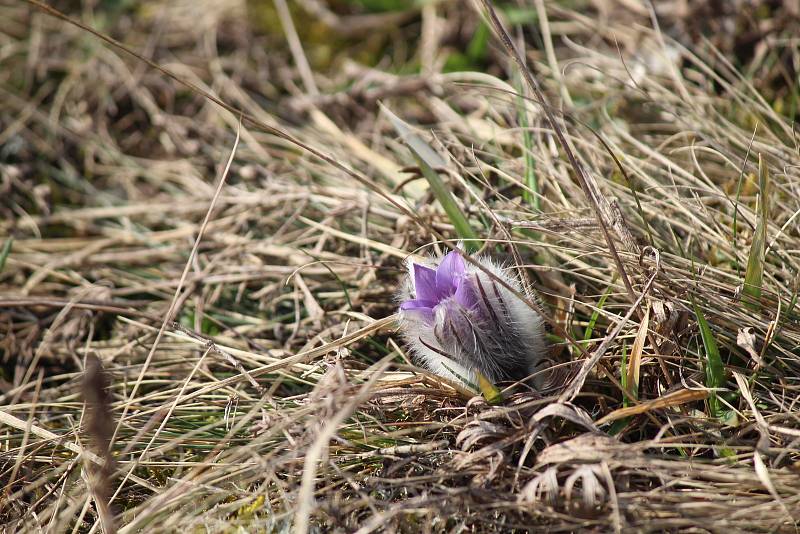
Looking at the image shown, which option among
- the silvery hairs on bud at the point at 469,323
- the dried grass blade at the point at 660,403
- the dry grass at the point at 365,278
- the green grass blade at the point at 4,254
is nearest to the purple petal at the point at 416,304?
the silvery hairs on bud at the point at 469,323

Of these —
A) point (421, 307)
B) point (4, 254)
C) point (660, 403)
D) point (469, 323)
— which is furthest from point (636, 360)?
point (4, 254)

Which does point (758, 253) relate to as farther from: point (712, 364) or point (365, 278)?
point (365, 278)

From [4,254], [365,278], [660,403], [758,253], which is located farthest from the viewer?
[4,254]

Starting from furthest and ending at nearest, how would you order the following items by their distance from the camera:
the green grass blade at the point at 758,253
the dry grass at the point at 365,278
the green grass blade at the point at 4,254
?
1. the green grass blade at the point at 4,254
2. the green grass blade at the point at 758,253
3. the dry grass at the point at 365,278

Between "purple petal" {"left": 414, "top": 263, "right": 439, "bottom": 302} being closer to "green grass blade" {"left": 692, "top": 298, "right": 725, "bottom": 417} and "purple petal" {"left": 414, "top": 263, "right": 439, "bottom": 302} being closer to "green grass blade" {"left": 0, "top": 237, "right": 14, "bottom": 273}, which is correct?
"green grass blade" {"left": 692, "top": 298, "right": 725, "bottom": 417}

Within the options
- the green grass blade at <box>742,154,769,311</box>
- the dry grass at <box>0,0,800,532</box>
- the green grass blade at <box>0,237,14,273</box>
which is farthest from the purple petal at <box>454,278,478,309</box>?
the green grass blade at <box>0,237,14,273</box>

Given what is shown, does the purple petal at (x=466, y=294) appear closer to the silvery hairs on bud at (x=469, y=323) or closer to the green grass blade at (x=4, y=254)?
the silvery hairs on bud at (x=469, y=323)
